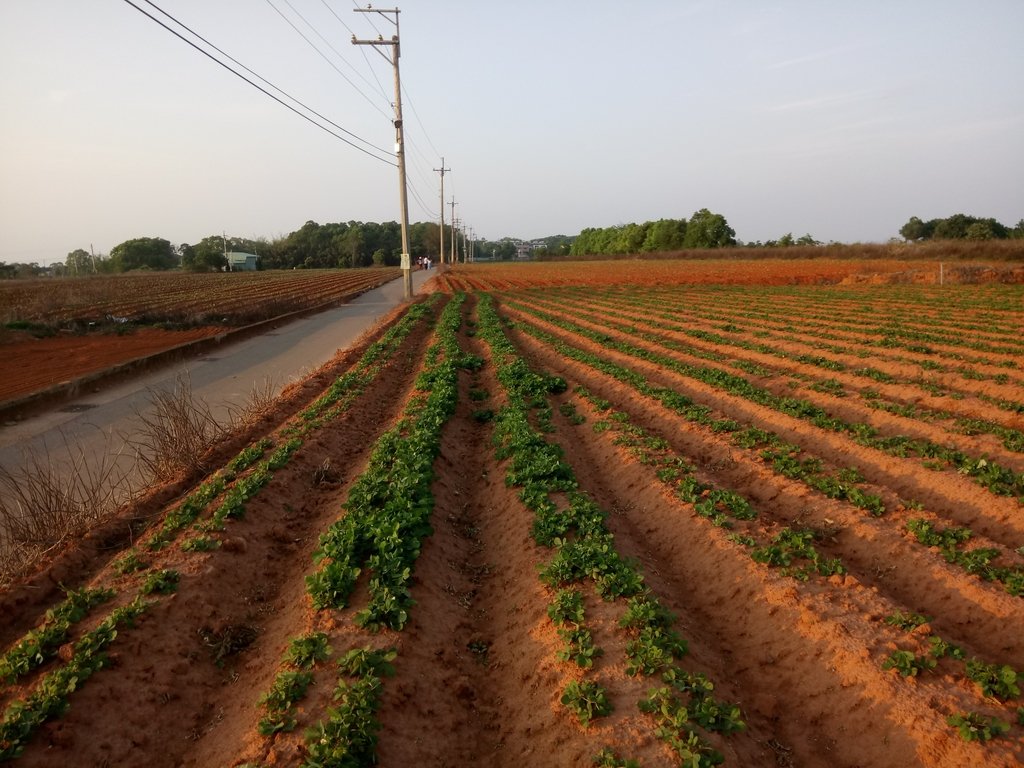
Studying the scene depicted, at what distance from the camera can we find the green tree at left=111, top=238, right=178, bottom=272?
126856mm

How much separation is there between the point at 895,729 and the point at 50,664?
5.83 metres

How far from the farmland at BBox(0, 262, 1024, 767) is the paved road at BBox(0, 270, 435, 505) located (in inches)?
106

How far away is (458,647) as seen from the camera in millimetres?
5219

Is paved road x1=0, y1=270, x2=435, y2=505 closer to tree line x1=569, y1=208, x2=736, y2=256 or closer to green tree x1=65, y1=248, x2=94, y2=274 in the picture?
tree line x1=569, y1=208, x2=736, y2=256

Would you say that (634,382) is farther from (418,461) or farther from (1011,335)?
(1011,335)

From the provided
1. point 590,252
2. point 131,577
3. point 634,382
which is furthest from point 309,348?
point 590,252

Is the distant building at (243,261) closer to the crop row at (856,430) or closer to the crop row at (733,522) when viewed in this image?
the crop row at (856,430)

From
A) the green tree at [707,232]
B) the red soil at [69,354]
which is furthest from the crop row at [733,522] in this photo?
the green tree at [707,232]

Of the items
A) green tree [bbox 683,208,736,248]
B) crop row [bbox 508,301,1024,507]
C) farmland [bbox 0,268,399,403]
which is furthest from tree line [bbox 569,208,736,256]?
crop row [bbox 508,301,1024,507]

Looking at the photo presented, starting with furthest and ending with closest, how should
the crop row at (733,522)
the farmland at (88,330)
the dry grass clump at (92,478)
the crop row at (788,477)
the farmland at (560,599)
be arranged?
the farmland at (88,330)
the dry grass clump at (92,478)
the crop row at (788,477)
the crop row at (733,522)
the farmland at (560,599)

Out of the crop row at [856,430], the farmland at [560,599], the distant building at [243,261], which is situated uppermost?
the crop row at [856,430]

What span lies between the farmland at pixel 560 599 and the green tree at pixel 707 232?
290 feet

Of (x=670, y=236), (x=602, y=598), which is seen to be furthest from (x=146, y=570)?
(x=670, y=236)

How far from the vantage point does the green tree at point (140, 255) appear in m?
127
